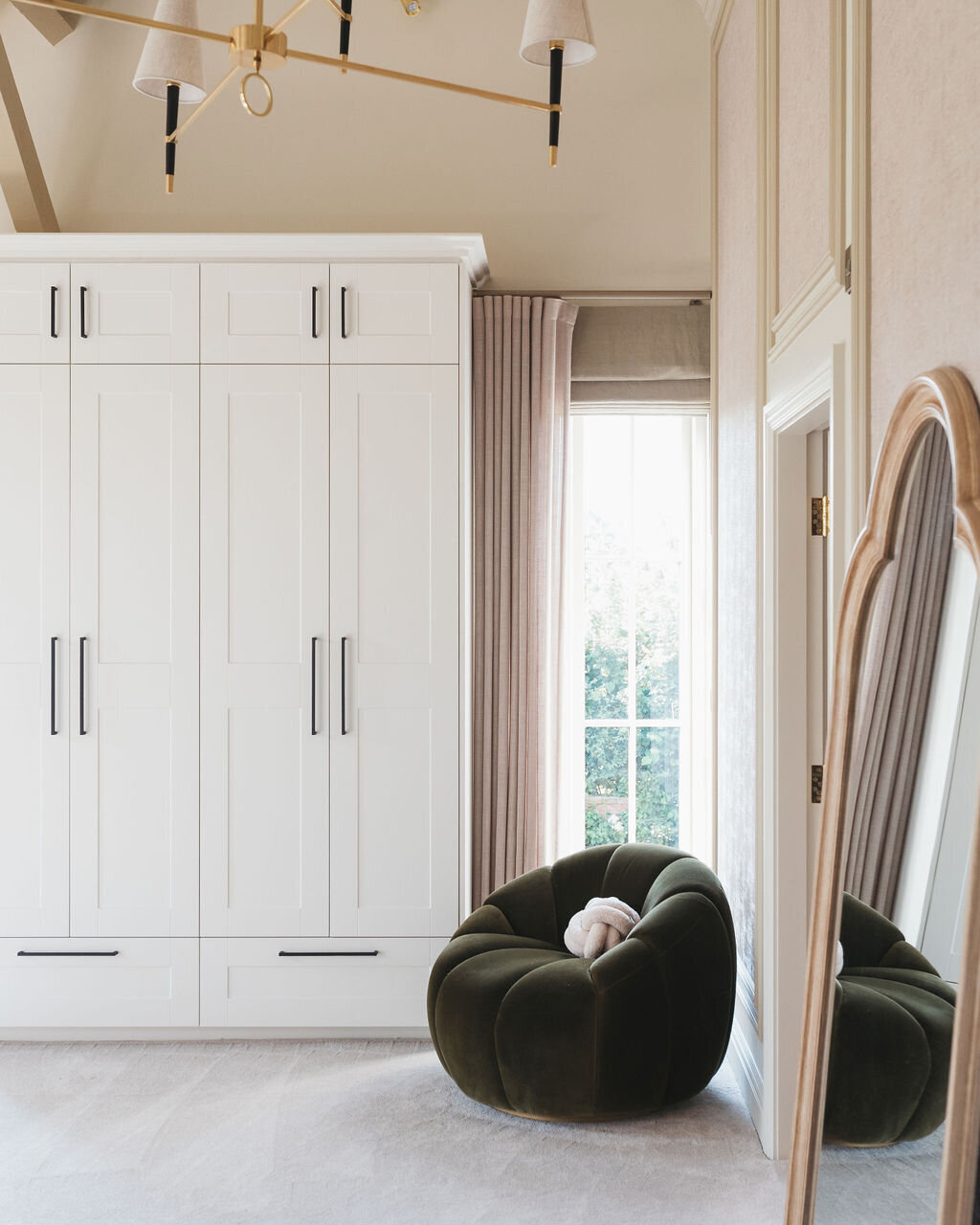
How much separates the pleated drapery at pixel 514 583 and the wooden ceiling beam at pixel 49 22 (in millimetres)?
1770

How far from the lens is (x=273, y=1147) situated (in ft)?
8.77

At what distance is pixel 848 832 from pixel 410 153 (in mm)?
3122

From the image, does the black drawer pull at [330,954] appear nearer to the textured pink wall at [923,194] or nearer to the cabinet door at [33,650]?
the cabinet door at [33,650]

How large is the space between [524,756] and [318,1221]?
5.47ft

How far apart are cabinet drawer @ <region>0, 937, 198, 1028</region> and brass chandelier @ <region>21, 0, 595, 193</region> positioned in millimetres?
2345

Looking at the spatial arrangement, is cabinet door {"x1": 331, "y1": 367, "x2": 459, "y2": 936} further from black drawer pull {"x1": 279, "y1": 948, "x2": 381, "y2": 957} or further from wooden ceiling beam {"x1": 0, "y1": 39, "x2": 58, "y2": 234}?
wooden ceiling beam {"x1": 0, "y1": 39, "x2": 58, "y2": 234}

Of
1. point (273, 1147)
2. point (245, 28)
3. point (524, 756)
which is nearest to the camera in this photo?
point (245, 28)

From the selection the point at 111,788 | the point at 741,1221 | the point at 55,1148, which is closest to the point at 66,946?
the point at 111,788

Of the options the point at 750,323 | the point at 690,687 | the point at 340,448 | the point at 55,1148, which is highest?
the point at 750,323

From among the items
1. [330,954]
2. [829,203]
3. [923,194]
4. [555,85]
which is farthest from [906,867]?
[330,954]

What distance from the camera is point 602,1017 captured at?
2.67 meters

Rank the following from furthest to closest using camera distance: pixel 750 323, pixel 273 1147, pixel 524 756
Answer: pixel 524 756 < pixel 750 323 < pixel 273 1147

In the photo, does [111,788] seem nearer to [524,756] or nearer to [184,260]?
[524,756]

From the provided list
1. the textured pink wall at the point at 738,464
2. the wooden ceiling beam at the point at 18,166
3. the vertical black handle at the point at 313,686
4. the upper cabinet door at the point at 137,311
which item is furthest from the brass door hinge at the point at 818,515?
the wooden ceiling beam at the point at 18,166
